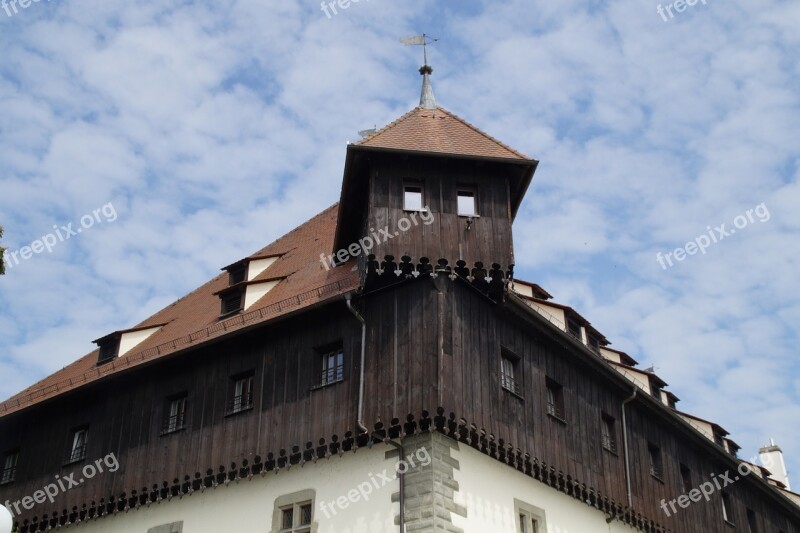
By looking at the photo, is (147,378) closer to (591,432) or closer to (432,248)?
(432,248)

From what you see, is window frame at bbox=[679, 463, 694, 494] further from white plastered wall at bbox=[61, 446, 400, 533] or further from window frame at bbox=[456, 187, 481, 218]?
white plastered wall at bbox=[61, 446, 400, 533]

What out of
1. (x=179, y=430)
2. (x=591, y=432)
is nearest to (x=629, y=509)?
(x=591, y=432)

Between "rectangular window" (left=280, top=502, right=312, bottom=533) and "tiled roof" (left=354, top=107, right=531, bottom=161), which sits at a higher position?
"tiled roof" (left=354, top=107, right=531, bottom=161)

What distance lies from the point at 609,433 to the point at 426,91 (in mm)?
9428

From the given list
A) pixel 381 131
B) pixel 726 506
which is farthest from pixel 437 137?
pixel 726 506

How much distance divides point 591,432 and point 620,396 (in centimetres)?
237

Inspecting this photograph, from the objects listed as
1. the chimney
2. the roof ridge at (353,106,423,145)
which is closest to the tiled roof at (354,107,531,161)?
the roof ridge at (353,106,423,145)

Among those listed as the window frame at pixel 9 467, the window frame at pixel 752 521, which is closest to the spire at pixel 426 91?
the window frame at pixel 9 467

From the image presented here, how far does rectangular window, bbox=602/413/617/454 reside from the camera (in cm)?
2491

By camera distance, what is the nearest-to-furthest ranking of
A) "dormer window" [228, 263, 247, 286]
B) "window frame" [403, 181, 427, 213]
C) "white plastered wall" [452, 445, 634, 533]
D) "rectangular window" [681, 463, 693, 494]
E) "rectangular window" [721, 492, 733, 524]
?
"white plastered wall" [452, 445, 634, 533] → "window frame" [403, 181, 427, 213] → "dormer window" [228, 263, 247, 286] → "rectangular window" [681, 463, 693, 494] → "rectangular window" [721, 492, 733, 524]

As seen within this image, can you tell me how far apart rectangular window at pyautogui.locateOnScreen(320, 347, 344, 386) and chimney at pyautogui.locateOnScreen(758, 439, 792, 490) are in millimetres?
29509

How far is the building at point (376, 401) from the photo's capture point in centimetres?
1983

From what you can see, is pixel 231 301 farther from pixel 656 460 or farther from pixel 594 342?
pixel 656 460

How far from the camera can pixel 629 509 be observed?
80.4 ft
